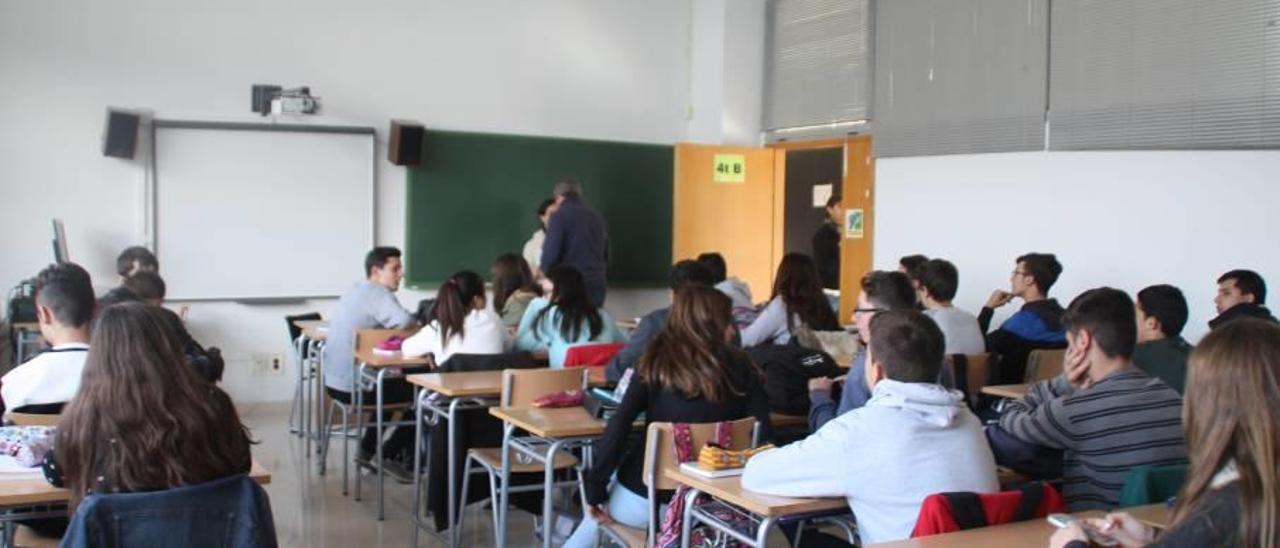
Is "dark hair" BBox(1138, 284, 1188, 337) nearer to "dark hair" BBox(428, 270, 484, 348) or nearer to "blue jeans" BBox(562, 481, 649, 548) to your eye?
"blue jeans" BBox(562, 481, 649, 548)

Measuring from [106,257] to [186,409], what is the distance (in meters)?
6.42

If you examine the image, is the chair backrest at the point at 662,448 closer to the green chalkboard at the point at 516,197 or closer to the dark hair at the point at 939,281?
the dark hair at the point at 939,281

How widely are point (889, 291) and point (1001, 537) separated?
7.84ft

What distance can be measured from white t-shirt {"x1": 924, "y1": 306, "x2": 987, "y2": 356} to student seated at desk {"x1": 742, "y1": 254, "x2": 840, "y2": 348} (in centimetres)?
59

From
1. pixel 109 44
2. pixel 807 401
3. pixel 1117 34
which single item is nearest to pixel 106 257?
pixel 109 44

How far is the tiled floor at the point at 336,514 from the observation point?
5.27 metres

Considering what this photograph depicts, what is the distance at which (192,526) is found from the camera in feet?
7.68

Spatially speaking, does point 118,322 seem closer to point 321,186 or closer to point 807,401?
point 807,401

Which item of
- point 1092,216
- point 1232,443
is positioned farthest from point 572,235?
point 1232,443

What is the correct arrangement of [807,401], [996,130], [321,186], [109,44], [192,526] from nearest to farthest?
[192,526], [807,401], [996,130], [109,44], [321,186]

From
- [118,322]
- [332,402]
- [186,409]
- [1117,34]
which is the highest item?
[1117,34]

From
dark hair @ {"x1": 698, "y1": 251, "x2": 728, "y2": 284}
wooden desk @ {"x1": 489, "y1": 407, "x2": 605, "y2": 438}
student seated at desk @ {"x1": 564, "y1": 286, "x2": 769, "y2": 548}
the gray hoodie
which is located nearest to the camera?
the gray hoodie

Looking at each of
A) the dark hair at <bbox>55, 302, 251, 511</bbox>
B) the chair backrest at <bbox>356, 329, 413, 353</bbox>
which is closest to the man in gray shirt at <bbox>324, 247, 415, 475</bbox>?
the chair backrest at <bbox>356, 329, 413, 353</bbox>

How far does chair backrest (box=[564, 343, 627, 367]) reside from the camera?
5312 millimetres
